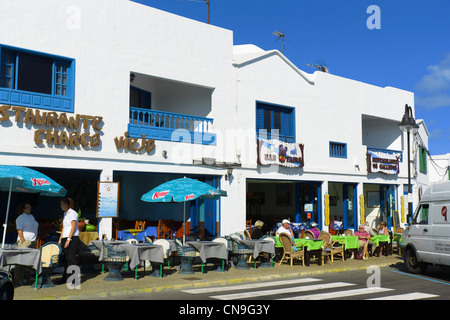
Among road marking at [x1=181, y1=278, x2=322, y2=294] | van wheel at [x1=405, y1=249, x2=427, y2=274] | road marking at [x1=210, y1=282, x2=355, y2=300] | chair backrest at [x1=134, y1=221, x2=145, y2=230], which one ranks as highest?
chair backrest at [x1=134, y1=221, x2=145, y2=230]

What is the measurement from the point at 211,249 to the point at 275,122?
8266mm

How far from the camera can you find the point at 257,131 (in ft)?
62.1

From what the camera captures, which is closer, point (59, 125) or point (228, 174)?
point (59, 125)

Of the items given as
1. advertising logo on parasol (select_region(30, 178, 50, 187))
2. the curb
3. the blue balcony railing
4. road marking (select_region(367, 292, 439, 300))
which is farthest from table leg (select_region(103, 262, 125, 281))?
road marking (select_region(367, 292, 439, 300))

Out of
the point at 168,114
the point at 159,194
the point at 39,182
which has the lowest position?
the point at 159,194

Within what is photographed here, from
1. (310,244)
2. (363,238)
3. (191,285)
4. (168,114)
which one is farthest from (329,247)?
(168,114)

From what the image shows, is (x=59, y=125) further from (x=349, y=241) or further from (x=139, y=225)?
(x=349, y=241)

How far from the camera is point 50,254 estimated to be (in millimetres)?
10203

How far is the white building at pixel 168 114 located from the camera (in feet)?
43.6

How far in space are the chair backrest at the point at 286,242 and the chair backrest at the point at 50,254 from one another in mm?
7019

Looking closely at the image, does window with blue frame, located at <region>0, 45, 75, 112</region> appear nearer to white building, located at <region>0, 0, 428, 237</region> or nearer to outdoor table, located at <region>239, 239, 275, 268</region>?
white building, located at <region>0, 0, 428, 237</region>

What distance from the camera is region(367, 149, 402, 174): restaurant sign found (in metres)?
23.6

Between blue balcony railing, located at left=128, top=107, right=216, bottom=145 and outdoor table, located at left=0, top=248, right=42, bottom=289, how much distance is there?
5.92m

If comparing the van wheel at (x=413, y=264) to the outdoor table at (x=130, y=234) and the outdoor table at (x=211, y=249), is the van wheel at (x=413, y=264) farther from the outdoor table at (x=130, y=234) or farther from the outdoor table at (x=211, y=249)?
the outdoor table at (x=130, y=234)
